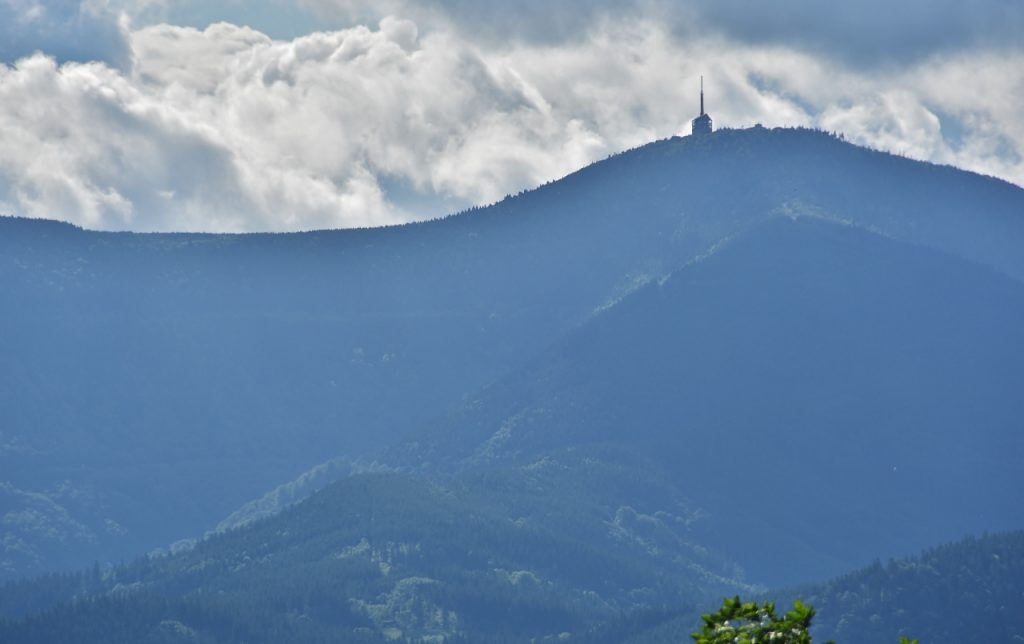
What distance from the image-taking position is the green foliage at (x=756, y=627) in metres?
79.9

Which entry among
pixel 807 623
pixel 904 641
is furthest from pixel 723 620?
pixel 904 641

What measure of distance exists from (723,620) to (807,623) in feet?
9.38

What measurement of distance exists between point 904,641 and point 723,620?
8.12 m

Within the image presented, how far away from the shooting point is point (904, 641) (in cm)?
8550

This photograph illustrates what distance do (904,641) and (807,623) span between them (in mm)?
6017

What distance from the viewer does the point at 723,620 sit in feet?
267

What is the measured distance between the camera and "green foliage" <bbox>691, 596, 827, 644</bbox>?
79.9 metres

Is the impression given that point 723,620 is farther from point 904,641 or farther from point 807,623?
point 904,641

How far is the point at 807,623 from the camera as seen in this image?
8119 centimetres

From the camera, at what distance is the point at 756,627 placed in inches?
3228
